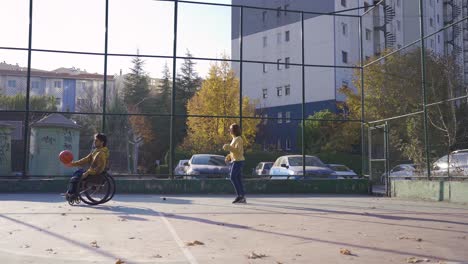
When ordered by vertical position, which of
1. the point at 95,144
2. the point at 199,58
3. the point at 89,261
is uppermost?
the point at 199,58

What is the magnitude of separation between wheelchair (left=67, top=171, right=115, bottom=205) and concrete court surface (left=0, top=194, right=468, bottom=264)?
40 cm

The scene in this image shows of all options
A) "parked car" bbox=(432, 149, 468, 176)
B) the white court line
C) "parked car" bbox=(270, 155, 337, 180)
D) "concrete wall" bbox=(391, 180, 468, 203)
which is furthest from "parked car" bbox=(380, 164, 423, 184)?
the white court line

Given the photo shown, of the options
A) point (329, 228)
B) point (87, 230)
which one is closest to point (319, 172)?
point (329, 228)

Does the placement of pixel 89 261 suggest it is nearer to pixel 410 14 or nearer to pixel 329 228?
pixel 329 228

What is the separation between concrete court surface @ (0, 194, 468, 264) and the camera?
5.47m

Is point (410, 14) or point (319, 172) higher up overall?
point (410, 14)

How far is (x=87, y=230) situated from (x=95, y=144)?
13.4 ft

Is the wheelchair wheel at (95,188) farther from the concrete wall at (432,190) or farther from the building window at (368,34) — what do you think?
the building window at (368,34)

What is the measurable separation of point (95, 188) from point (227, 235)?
4.82 metres

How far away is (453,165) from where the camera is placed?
1525 cm

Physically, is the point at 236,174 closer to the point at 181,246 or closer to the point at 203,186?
the point at 203,186

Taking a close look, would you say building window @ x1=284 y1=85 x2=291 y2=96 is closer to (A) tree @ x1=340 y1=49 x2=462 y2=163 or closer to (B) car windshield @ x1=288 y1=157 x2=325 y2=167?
(A) tree @ x1=340 y1=49 x2=462 y2=163

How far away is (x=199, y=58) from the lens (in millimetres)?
16531

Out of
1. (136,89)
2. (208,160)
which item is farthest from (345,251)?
(136,89)
